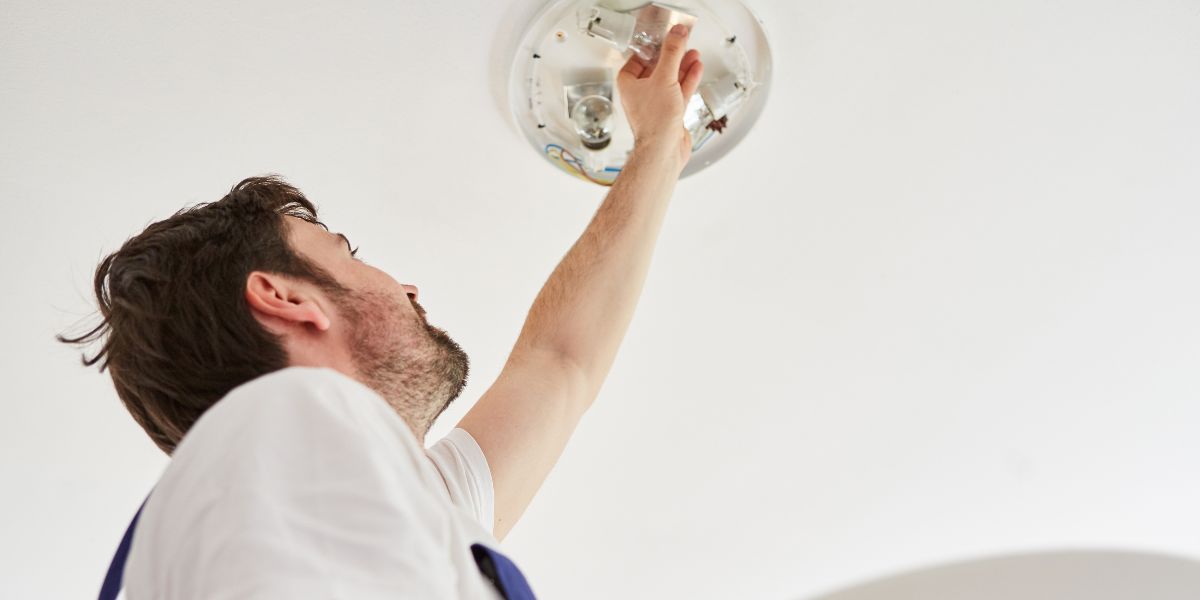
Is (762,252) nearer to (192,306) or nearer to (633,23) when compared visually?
(633,23)

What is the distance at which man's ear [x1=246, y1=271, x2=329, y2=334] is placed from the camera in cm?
92

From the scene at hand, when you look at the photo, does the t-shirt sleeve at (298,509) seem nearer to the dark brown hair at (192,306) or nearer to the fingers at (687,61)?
the dark brown hair at (192,306)

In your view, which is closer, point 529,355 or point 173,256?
point 173,256

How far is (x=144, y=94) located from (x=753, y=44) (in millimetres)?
621

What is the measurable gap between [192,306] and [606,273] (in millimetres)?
409

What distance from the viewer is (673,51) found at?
107cm

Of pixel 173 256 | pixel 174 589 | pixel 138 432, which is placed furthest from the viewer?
pixel 138 432

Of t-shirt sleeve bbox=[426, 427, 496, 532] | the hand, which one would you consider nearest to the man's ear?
t-shirt sleeve bbox=[426, 427, 496, 532]

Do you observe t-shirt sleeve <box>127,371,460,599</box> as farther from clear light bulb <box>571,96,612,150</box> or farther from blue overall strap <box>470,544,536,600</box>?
clear light bulb <box>571,96,612,150</box>

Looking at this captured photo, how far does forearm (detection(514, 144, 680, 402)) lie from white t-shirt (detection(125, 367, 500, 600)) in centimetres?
53

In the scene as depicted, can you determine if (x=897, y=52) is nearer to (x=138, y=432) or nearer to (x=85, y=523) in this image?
(x=138, y=432)

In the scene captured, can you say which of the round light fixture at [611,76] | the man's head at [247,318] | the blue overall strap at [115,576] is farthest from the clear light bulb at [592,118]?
the blue overall strap at [115,576]

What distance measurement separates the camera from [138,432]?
4.47 feet

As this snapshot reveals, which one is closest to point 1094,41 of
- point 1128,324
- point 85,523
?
point 1128,324
